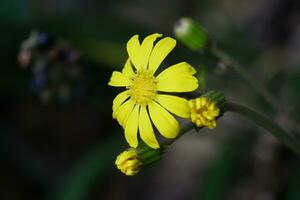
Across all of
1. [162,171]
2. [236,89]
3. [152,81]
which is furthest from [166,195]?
[152,81]

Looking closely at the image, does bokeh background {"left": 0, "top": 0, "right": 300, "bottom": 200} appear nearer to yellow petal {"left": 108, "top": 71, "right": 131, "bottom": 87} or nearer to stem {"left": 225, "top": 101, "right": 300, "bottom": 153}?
stem {"left": 225, "top": 101, "right": 300, "bottom": 153}

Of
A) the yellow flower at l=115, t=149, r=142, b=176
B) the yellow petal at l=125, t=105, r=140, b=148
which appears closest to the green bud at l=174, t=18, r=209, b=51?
the yellow petal at l=125, t=105, r=140, b=148

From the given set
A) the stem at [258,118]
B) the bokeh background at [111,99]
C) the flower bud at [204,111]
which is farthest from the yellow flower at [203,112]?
the bokeh background at [111,99]

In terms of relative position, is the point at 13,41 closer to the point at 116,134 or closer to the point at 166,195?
the point at 116,134

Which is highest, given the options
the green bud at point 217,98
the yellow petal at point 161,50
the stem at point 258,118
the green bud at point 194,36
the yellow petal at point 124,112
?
the green bud at point 194,36

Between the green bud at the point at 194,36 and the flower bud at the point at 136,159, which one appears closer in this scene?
the flower bud at the point at 136,159

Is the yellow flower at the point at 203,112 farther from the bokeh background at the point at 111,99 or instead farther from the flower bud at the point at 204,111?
the bokeh background at the point at 111,99
